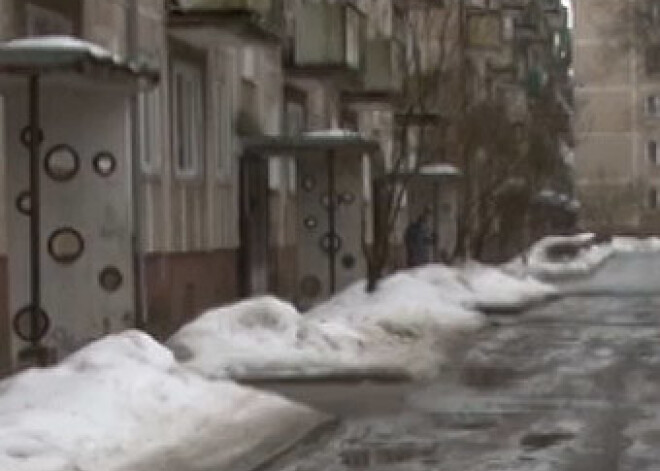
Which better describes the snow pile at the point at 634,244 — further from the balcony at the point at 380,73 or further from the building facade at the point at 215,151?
the balcony at the point at 380,73

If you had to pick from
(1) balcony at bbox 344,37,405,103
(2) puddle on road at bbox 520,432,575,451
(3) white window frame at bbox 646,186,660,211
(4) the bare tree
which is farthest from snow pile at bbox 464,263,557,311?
(3) white window frame at bbox 646,186,660,211

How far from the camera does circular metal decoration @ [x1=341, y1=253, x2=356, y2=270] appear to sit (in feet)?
106

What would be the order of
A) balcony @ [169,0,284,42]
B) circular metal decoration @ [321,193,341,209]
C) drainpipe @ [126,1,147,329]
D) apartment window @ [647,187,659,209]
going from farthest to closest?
1. apartment window @ [647,187,659,209]
2. circular metal decoration @ [321,193,341,209]
3. balcony @ [169,0,284,42]
4. drainpipe @ [126,1,147,329]

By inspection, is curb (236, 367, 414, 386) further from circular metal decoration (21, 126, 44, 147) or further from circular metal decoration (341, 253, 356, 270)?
circular metal decoration (341, 253, 356, 270)

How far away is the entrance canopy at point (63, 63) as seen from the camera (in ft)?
44.8

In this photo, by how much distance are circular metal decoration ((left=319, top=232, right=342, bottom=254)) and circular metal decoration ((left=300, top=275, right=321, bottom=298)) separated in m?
0.59

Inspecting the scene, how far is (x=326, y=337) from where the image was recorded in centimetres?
1977

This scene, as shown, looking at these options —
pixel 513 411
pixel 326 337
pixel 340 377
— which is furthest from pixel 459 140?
pixel 513 411

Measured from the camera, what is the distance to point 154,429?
12.1 m

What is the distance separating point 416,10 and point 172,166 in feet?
47.4

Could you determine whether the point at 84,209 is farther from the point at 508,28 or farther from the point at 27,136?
the point at 508,28

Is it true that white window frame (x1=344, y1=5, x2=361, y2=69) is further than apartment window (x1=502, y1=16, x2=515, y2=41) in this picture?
No

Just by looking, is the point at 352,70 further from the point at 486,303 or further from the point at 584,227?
the point at 584,227

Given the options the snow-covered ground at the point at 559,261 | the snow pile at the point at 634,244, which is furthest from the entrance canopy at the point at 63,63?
the snow pile at the point at 634,244
